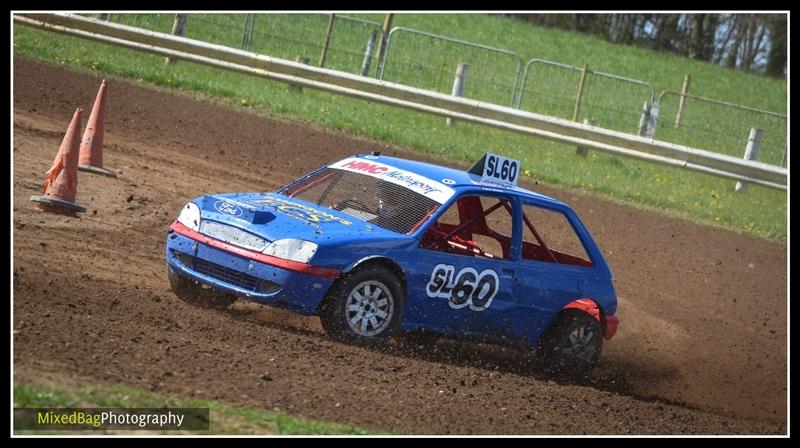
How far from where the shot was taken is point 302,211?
29.1ft

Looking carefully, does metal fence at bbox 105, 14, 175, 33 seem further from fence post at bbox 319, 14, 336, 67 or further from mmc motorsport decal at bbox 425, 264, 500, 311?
mmc motorsport decal at bbox 425, 264, 500, 311

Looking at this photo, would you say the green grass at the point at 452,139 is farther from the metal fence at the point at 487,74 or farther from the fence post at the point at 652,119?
the metal fence at the point at 487,74

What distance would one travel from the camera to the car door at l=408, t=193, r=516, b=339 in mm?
8820

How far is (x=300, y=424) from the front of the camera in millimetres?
6234

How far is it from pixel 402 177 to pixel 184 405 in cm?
377

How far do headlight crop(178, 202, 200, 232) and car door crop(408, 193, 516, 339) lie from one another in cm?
158

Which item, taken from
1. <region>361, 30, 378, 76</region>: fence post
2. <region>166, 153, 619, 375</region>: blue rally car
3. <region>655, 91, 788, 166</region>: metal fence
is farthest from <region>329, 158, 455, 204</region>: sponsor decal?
<region>655, 91, 788, 166</region>: metal fence

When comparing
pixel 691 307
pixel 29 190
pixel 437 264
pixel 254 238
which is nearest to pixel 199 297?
pixel 254 238

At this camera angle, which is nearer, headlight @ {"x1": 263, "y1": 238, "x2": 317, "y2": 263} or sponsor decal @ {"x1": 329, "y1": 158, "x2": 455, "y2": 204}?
headlight @ {"x1": 263, "y1": 238, "x2": 317, "y2": 263}

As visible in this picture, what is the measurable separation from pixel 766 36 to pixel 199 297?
3321cm

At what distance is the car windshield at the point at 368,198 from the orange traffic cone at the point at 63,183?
2060 mm

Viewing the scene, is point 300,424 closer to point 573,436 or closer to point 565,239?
point 573,436

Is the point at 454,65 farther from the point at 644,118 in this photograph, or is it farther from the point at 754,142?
the point at 754,142

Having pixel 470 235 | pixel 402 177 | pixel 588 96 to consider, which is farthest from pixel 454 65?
pixel 402 177
